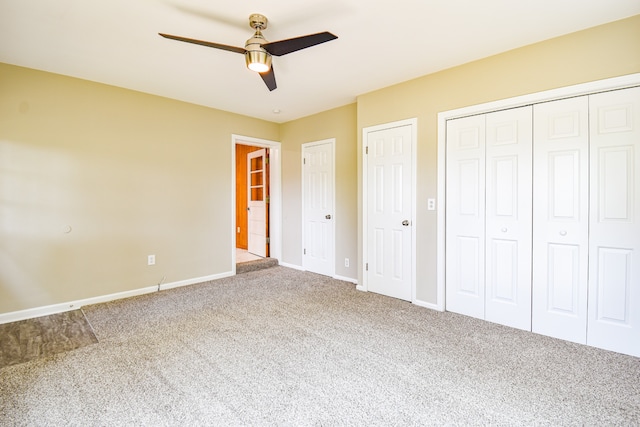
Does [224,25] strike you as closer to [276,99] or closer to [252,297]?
[276,99]

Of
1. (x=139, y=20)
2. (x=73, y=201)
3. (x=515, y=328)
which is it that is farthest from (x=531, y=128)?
(x=73, y=201)

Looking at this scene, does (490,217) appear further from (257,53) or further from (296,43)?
(257,53)

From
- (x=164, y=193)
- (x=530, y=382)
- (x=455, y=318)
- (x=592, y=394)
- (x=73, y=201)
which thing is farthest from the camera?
(x=164, y=193)

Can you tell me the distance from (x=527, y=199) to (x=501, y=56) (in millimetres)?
1345

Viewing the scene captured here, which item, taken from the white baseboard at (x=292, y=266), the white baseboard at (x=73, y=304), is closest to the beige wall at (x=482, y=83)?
the white baseboard at (x=292, y=266)

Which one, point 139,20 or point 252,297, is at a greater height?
point 139,20

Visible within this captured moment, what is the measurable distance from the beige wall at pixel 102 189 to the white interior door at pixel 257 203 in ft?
3.50

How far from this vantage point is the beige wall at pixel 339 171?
170 inches

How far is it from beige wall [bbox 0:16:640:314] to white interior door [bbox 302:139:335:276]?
17 cm

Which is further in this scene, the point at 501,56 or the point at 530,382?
the point at 501,56

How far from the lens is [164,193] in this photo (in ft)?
13.0

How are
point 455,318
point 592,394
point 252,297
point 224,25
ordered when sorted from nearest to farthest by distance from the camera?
point 592,394
point 224,25
point 455,318
point 252,297

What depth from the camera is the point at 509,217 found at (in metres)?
2.80

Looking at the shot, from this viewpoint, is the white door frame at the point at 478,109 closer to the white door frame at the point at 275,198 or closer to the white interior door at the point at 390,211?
the white interior door at the point at 390,211
